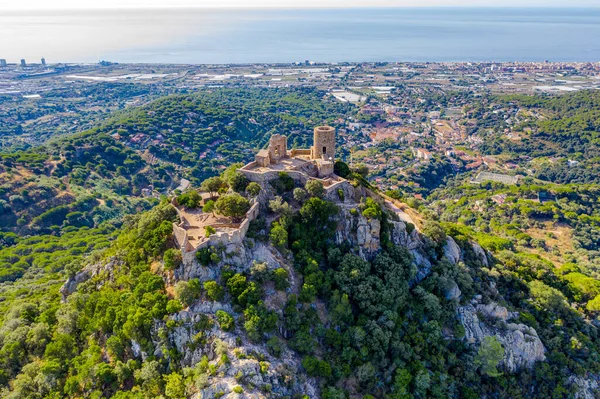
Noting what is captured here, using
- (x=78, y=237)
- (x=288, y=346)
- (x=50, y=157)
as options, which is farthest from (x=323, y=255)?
(x=50, y=157)

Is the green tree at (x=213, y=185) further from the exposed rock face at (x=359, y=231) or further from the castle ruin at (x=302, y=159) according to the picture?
the exposed rock face at (x=359, y=231)

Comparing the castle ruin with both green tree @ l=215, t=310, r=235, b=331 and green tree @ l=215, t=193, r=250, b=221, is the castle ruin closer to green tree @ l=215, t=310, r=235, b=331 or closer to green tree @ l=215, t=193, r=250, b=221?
green tree @ l=215, t=193, r=250, b=221

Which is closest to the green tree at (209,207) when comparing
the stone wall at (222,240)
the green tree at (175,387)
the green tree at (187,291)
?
the stone wall at (222,240)

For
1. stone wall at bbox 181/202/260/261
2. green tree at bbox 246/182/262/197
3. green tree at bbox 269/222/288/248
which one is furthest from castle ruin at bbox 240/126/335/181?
stone wall at bbox 181/202/260/261

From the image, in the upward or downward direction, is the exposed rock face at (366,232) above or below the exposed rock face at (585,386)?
above

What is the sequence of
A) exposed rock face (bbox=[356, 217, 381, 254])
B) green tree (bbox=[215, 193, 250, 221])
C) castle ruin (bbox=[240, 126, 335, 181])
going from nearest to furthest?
1. green tree (bbox=[215, 193, 250, 221])
2. exposed rock face (bbox=[356, 217, 381, 254])
3. castle ruin (bbox=[240, 126, 335, 181])

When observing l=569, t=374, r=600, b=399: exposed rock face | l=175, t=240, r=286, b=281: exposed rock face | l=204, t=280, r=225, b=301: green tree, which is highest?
l=175, t=240, r=286, b=281: exposed rock face
